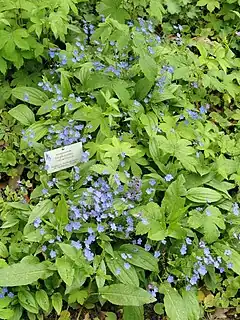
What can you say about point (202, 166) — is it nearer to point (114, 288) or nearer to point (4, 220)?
point (114, 288)

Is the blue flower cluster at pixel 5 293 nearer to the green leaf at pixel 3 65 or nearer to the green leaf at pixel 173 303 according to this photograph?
the green leaf at pixel 173 303

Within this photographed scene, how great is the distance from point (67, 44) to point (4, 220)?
123cm

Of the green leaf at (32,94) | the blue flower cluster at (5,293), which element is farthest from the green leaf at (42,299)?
the green leaf at (32,94)

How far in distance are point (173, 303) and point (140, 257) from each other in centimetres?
27

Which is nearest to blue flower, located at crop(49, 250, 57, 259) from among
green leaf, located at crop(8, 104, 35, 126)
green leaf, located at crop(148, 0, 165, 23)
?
green leaf, located at crop(8, 104, 35, 126)

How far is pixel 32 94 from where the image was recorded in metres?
3.25

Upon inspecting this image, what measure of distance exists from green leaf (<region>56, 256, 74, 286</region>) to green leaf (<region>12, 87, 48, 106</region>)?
1.09 metres

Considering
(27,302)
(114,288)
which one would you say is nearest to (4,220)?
(27,302)

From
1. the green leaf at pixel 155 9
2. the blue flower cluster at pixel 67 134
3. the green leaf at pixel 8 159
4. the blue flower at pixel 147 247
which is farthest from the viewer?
the green leaf at pixel 155 9

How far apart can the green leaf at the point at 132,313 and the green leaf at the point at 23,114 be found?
122 cm

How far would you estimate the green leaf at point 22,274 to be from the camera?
96.3 inches

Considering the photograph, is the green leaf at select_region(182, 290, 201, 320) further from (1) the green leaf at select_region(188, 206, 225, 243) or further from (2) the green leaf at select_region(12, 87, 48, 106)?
(2) the green leaf at select_region(12, 87, 48, 106)

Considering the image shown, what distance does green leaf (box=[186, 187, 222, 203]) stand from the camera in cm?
290

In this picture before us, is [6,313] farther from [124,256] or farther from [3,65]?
[3,65]
